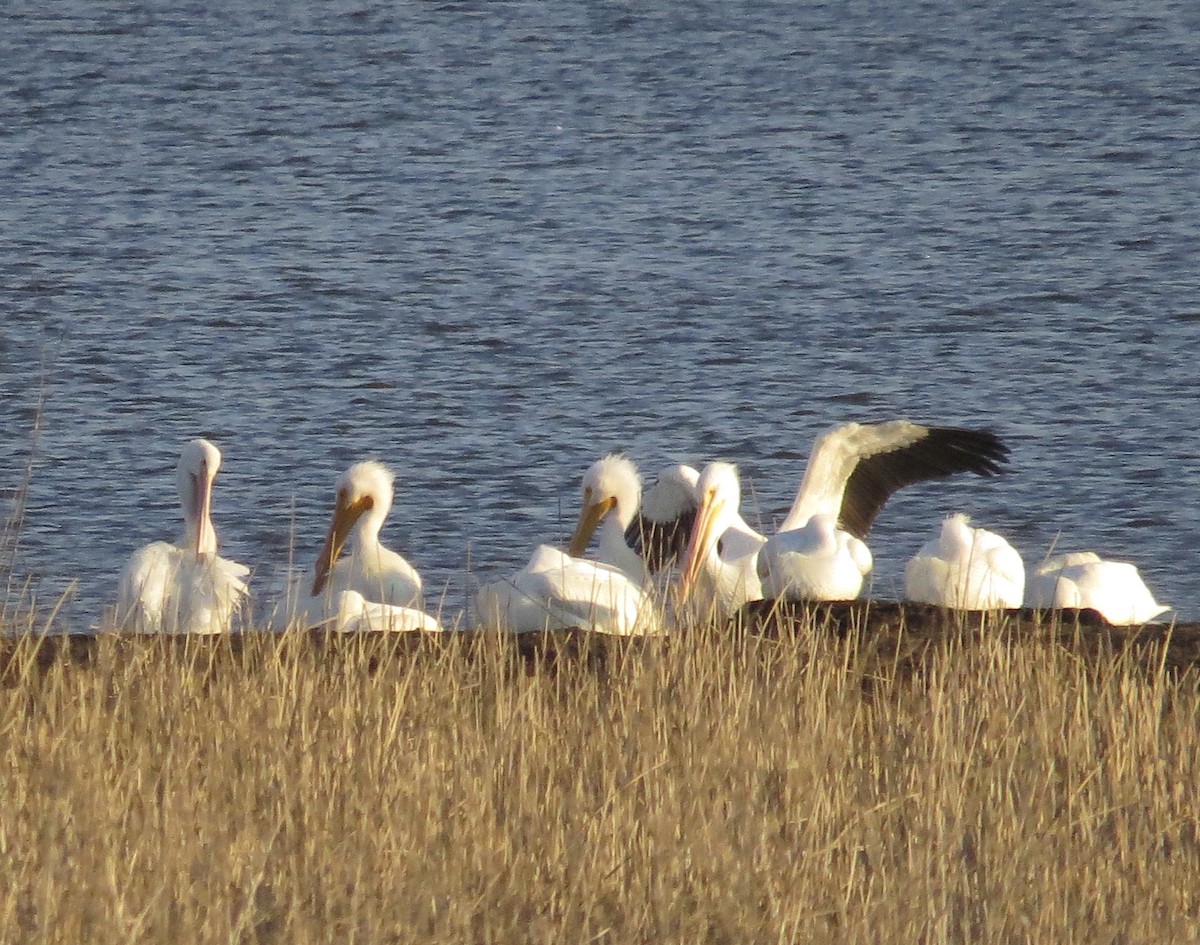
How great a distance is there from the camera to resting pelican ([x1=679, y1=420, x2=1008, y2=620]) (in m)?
8.01

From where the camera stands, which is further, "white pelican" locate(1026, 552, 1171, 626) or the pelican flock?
"white pelican" locate(1026, 552, 1171, 626)

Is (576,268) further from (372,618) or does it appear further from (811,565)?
(372,618)

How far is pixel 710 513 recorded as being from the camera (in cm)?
830

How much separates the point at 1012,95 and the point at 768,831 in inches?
678

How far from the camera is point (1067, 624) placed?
21.2 feet

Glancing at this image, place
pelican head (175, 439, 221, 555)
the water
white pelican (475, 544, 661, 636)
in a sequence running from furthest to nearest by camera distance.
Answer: the water → pelican head (175, 439, 221, 555) → white pelican (475, 544, 661, 636)

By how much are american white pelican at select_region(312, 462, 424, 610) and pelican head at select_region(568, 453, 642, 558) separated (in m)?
0.72

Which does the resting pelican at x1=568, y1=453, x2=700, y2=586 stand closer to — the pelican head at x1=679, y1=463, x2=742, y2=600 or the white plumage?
the white plumage

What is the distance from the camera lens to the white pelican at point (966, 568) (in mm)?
7355

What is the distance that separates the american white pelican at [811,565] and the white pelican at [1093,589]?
1.88ft

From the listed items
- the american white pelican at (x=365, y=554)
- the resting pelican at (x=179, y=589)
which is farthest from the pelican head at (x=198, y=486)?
the american white pelican at (x=365, y=554)

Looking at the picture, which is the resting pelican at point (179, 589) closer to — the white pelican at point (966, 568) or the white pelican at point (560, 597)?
the white pelican at point (560, 597)

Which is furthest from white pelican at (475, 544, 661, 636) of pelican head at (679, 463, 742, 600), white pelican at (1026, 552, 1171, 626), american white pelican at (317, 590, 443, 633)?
white pelican at (1026, 552, 1171, 626)

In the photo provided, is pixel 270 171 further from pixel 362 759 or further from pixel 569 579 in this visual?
pixel 362 759
